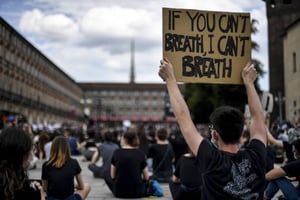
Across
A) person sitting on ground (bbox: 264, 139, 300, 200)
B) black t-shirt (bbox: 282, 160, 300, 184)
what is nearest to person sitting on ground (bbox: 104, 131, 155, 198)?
person sitting on ground (bbox: 264, 139, 300, 200)

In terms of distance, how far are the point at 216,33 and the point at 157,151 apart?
25.0 ft

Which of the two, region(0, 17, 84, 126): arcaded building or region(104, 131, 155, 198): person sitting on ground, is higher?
region(0, 17, 84, 126): arcaded building

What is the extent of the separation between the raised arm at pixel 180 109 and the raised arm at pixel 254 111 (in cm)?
48

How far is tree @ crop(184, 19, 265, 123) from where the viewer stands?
133ft

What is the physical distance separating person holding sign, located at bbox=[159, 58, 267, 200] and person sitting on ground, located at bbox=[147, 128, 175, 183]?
768cm

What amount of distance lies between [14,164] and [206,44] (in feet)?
5.35

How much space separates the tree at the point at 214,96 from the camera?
40531 mm

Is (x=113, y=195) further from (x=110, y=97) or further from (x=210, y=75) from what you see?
(x=110, y=97)

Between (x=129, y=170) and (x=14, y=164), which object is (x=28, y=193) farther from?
(x=129, y=170)

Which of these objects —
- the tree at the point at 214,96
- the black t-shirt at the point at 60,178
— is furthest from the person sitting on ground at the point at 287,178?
the tree at the point at 214,96

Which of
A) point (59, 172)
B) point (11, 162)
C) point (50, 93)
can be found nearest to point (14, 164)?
point (11, 162)

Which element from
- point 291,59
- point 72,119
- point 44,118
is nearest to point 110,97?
point 72,119

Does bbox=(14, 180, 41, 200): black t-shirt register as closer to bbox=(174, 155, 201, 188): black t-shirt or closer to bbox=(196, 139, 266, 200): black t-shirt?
bbox=(196, 139, 266, 200): black t-shirt

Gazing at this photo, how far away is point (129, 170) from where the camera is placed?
7.89 metres
